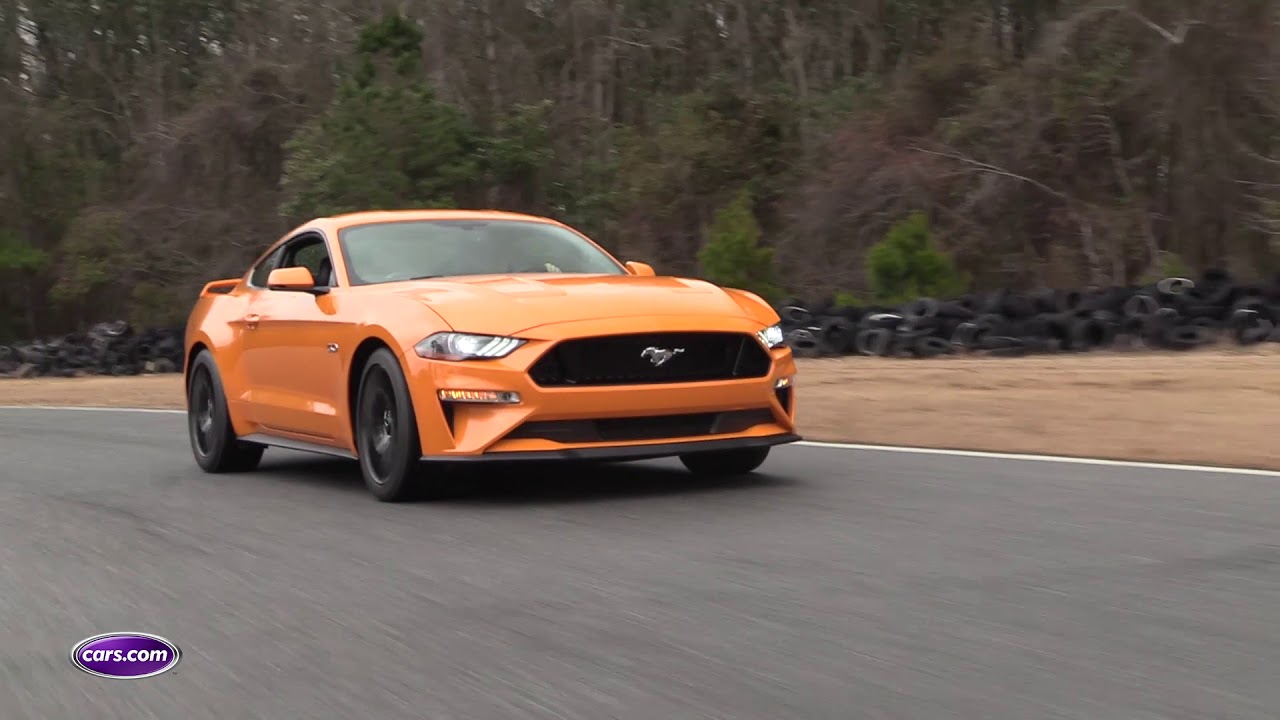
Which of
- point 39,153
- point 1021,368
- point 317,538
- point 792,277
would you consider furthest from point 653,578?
point 39,153

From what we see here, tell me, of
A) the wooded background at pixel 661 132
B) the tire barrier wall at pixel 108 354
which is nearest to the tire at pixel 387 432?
the wooded background at pixel 661 132

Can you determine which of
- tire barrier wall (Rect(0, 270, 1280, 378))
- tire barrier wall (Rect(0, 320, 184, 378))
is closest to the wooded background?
tire barrier wall (Rect(0, 270, 1280, 378))

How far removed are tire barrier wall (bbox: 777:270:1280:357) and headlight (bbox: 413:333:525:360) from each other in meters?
10.4

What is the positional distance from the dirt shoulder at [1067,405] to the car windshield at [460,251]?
256 centimetres

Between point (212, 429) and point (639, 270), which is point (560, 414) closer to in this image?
point (639, 270)

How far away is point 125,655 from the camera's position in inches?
194

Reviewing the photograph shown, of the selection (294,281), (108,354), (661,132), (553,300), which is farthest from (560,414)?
(661,132)

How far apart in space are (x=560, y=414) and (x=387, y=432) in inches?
39.6

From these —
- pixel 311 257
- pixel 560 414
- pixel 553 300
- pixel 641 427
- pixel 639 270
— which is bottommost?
pixel 641 427

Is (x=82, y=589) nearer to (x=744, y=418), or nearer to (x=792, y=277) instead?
(x=744, y=418)

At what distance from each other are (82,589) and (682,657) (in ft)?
8.46

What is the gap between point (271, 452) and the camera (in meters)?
11.9

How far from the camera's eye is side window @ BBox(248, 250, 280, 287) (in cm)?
1048

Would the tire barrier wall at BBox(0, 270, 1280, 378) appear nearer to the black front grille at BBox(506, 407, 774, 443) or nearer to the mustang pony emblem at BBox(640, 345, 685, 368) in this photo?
the black front grille at BBox(506, 407, 774, 443)
